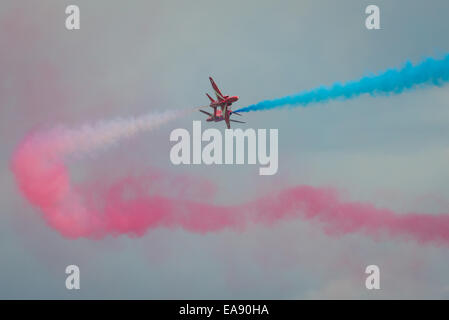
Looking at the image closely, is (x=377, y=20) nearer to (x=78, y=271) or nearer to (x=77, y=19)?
(x=77, y=19)

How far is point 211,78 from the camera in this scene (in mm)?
115750

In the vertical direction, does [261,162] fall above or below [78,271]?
above

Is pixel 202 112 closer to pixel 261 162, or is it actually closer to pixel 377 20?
pixel 261 162

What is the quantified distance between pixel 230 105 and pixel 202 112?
3300mm

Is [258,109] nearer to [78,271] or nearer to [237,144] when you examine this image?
[237,144]
